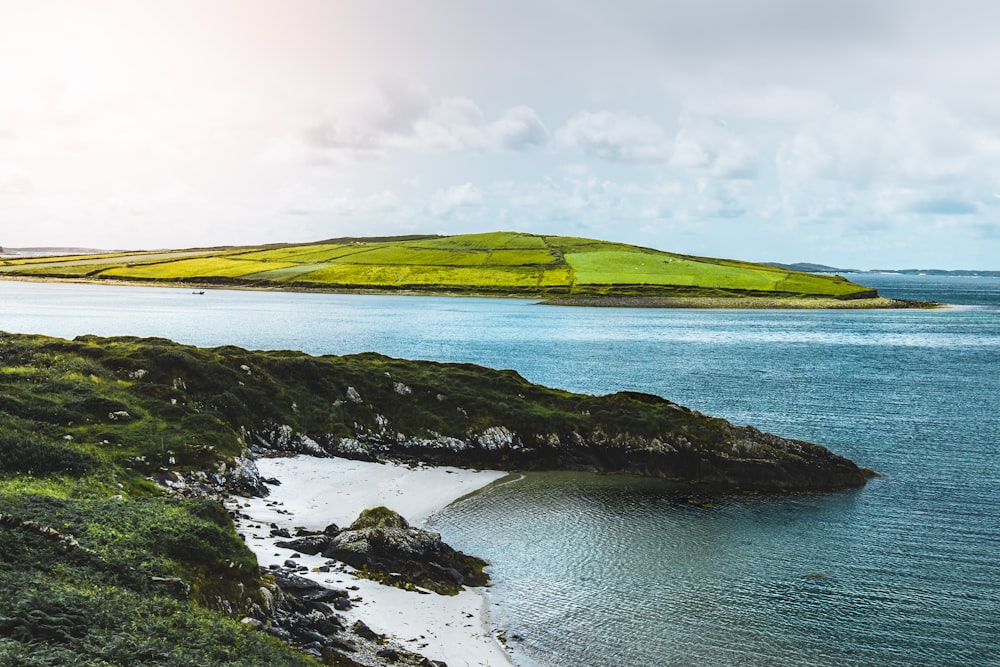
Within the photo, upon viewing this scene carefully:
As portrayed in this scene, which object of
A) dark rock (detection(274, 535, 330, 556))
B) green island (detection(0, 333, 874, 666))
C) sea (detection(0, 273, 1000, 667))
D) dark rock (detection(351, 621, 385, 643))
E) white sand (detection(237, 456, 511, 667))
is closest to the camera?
green island (detection(0, 333, 874, 666))

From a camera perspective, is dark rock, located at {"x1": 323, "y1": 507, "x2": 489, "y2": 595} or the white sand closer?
the white sand

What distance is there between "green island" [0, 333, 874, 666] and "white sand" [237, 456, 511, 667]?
1626 mm

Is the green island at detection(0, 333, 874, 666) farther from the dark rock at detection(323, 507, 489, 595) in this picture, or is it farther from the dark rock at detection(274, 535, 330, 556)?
the dark rock at detection(274, 535, 330, 556)

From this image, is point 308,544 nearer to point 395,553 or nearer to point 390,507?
point 395,553

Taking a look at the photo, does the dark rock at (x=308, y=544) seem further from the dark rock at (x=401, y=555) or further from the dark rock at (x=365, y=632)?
the dark rock at (x=365, y=632)

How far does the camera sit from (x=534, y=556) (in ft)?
114

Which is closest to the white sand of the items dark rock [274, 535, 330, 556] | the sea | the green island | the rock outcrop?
dark rock [274, 535, 330, 556]

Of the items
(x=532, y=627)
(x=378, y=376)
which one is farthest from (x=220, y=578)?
(x=378, y=376)

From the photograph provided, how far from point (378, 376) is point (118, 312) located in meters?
148

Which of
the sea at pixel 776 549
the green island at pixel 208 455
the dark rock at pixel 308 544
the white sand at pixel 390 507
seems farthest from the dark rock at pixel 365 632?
the dark rock at pixel 308 544

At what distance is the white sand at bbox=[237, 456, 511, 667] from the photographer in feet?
84.9

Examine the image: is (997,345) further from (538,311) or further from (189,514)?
(189,514)

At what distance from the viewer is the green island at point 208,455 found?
1911 cm

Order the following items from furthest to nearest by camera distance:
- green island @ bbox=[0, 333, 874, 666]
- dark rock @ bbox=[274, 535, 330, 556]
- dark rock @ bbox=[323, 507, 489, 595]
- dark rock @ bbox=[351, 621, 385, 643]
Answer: dark rock @ bbox=[274, 535, 330, 556] → dark rock @ bbox=[323, 507, 489, 595] → dark rock @ bbox=[351, 621, 385, 643] → green island @ bbox=[0, 333, 874, 666]
